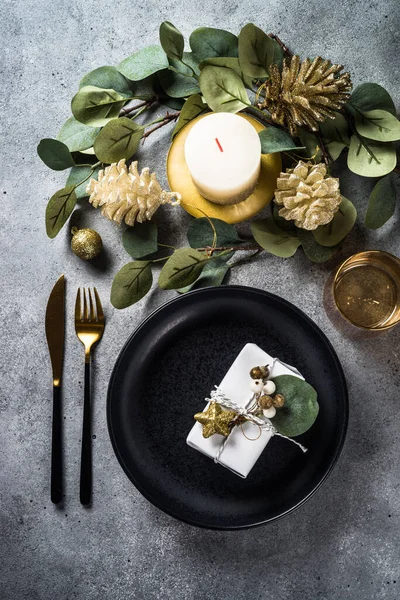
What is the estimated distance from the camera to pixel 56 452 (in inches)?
28.7

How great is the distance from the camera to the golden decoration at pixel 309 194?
24.3 inches

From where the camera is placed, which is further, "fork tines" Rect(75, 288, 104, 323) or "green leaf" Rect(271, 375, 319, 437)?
"fork tines" Rect(75, 288, 104, 323)

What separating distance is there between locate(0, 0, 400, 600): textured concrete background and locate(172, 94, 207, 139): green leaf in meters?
0.08

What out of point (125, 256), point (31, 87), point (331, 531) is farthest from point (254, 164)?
point (331, 531)

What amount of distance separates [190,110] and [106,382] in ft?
1.18

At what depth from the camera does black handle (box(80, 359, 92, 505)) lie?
72 centimetres

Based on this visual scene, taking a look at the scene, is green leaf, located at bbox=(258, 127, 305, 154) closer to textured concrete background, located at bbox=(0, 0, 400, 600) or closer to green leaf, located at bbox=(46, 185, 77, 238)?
textured concrete background, located at bbox=(0, 0, 400, 600)

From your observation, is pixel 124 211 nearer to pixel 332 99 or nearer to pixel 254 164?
pixel 254 164

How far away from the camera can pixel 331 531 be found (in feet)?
2.36

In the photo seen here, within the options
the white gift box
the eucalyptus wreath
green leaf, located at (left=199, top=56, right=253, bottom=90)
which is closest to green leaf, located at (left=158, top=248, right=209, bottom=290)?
the eucalyptus wreath

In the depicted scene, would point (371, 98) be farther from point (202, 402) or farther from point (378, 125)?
point (202, 402)

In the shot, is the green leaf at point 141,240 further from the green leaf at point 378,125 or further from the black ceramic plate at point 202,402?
the green leaf at point 378,125

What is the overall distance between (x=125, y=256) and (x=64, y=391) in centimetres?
20

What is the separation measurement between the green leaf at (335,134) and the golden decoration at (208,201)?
6 centimetres
